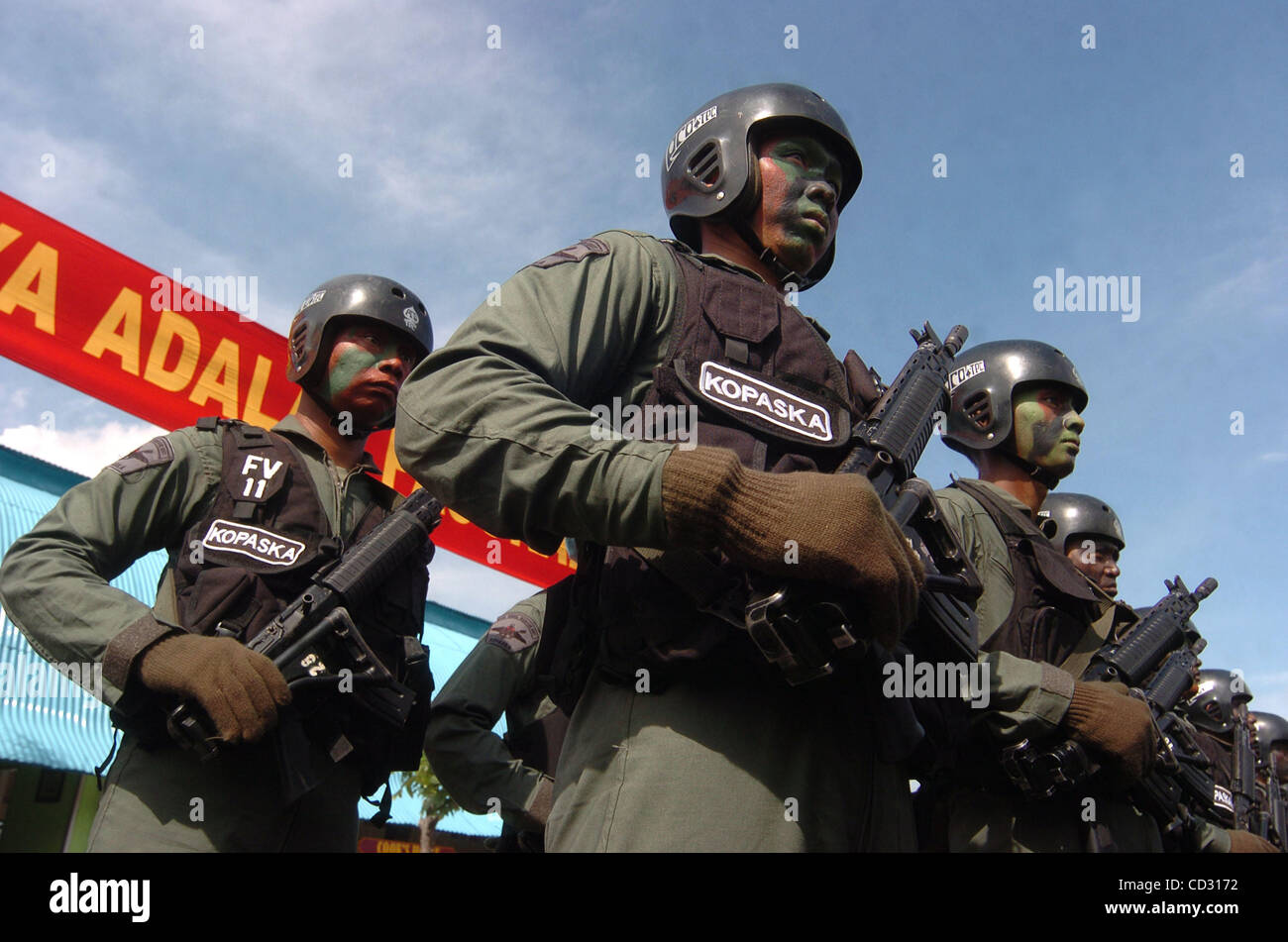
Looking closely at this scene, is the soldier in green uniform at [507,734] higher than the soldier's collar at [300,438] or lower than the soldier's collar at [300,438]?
lower

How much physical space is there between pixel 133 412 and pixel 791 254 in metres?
7.79

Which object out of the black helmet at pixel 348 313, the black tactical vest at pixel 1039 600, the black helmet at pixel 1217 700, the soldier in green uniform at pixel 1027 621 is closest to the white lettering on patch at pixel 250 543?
the black helmet at pixel 348 313

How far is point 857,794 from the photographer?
1.87m

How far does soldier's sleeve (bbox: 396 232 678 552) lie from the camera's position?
1.60 meters

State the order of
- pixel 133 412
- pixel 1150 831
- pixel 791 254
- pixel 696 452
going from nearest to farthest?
pixel 696 452, pixel 791 254, pixel 1150 831, pixel 133 412

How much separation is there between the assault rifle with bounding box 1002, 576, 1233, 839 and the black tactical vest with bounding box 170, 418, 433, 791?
2.05 meters

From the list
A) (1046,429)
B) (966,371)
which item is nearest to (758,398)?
(1046,429)

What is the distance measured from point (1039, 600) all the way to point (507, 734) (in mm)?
2517

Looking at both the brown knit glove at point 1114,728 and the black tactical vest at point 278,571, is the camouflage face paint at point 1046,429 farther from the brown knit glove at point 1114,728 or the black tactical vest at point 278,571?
the black tactical vest at point 278,571

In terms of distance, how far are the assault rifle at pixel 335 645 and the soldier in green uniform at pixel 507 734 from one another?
1.00 m

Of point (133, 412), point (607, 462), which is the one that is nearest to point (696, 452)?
point (607, 462)

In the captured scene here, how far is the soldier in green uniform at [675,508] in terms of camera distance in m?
1.57

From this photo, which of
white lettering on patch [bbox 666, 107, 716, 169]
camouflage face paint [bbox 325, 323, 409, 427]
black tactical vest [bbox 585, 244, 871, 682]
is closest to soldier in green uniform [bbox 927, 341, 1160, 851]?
black tactical vest [bbox 585, 244, 871, 682]
